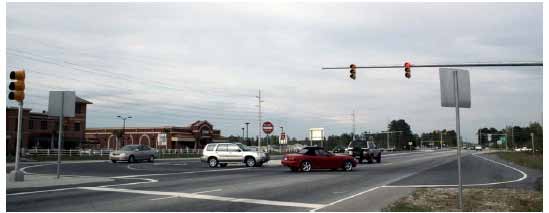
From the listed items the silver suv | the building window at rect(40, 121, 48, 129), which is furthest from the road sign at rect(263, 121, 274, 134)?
the building window at rect(40, 121, 48, 129)

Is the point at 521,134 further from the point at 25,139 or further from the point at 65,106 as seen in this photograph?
the point at 65,106

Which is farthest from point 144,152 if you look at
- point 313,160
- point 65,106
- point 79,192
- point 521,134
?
point 521,134

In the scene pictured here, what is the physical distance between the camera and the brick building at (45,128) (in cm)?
7600

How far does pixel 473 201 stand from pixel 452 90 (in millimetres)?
3495

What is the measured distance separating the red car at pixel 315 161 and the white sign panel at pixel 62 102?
11.8m

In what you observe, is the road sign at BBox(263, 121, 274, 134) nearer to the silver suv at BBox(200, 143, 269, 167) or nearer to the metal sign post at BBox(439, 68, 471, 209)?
the silver suv at BBox(200, 143, 269, 167)

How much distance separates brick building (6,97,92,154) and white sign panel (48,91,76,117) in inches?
2321

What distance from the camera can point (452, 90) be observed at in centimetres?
1060

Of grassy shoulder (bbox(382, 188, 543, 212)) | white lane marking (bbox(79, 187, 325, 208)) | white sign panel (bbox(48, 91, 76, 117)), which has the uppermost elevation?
white sign panel (bbox(48, 91, 76, 117))

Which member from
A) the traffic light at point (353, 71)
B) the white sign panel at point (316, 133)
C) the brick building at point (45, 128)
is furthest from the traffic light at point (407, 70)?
the brick building at point (45, 128)

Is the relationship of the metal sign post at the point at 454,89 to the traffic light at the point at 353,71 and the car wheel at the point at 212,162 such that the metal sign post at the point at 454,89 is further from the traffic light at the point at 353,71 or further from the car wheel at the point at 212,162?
the car wheel at the point at 212,162

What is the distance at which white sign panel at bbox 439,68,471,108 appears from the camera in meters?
10.6

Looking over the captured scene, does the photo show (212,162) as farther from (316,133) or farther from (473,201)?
(316,133)

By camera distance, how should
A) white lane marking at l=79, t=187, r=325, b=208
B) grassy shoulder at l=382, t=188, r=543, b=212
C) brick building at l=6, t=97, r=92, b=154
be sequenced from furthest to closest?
1. brick building at l=6, t=97, r=92, b=154
2. white lane marking at l=79, t=187, r=325, b=208
3. grassy shoulder at l=382, t=188, r=543, b=212
